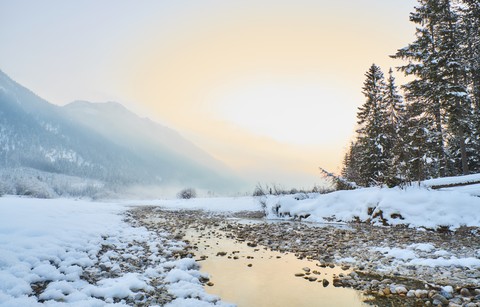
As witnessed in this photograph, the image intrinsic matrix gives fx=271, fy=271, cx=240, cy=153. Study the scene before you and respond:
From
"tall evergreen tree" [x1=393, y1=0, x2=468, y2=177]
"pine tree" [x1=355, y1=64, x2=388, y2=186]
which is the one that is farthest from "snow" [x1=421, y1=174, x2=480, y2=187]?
"pine tree" [x1=355, y1=64, x2=388, y2=186]

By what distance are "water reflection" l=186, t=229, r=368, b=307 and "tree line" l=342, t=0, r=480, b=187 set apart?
478 inches

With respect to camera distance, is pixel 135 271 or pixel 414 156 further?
pixel 414 156

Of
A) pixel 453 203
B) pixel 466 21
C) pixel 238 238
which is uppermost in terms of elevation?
pixel 466 21

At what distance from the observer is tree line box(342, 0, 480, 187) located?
851 inches

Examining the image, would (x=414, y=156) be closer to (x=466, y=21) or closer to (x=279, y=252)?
(x=466, y=21)

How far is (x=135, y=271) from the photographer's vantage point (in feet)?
23.9

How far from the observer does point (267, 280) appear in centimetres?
706

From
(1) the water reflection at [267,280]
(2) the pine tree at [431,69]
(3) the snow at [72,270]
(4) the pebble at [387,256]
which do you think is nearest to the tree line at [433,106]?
(2) the pine tree at [431,69]

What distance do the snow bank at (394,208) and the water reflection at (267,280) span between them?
8.36m

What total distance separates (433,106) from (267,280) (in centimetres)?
2402

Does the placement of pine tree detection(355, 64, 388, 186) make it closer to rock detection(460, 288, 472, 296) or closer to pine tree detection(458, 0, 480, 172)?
pine tree detection(458, 0, 480, 172)

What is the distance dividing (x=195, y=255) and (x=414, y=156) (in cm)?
2521

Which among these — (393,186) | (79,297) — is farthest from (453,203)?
(79,297)

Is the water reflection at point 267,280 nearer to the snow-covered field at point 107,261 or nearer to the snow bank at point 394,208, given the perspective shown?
the snow-covered field at point 107,261
